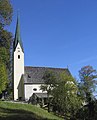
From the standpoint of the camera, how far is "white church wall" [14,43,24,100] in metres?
75.4

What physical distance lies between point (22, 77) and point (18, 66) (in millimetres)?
3070

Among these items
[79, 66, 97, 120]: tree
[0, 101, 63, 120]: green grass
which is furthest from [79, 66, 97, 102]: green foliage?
[0, 101, 63, 120]: green grass

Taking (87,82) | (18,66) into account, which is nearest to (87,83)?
(87,82)

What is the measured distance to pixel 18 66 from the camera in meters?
75.9

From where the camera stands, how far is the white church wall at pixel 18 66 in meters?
75.4

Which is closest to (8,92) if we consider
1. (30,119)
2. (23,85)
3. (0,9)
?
(23,85)

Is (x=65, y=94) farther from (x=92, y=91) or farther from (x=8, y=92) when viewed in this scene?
(x=8, y=92)

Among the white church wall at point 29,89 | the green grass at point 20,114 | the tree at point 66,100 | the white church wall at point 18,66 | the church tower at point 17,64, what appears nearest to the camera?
the green grass at point 20,114

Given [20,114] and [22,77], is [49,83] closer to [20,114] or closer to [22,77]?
[22,77]

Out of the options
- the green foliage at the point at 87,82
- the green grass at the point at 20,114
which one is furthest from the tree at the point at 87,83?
the green grass at the point at 20,114

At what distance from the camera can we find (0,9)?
27641 mm

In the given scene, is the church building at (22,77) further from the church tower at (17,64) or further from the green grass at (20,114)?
the green grass at (20,114)

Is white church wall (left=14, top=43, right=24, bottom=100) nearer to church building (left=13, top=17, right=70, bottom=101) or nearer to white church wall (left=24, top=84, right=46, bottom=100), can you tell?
church building (left=13, top=17, right=70, bottom=101)

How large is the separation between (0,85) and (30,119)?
22916 millimetres
